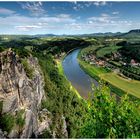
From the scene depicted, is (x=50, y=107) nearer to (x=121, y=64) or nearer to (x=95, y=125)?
(x=95, y=125)

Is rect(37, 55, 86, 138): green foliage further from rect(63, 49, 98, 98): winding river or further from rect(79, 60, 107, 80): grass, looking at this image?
rect(79, 60, 107, 80): grass

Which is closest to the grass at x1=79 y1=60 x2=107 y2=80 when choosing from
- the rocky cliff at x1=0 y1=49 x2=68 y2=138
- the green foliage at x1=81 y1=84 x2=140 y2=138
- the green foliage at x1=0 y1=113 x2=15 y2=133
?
the rocky cliff at x1=0 y1=49 x2=68 y2=138

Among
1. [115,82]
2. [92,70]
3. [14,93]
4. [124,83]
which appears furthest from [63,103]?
[92,70]

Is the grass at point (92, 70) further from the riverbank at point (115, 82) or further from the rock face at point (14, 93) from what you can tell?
the rock face at point (14, 93)

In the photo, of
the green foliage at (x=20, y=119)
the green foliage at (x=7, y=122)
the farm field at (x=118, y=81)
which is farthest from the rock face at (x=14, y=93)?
the farm field at (x=118, y=81)

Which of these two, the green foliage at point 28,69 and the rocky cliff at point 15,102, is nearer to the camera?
the rocky cliff at point 15,102

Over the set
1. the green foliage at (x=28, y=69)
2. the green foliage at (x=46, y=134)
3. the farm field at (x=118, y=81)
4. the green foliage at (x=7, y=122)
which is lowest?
the farm field at (x=118, y=81)

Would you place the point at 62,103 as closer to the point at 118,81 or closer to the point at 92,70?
the point at 118,81
